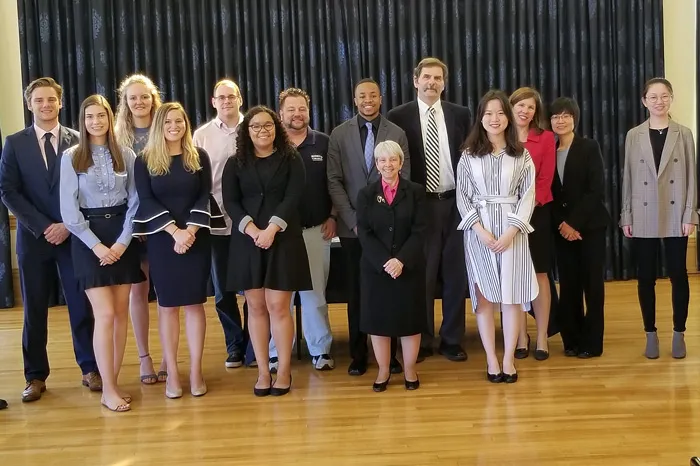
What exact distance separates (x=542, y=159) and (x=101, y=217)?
228 cm

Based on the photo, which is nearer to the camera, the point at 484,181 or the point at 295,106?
the point at 484,181

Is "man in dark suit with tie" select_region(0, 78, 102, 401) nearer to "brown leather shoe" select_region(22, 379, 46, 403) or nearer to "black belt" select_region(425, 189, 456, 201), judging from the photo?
"brown leather shoe" select_region(22, 379, 46, 403)

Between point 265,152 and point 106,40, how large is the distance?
11.4 ft

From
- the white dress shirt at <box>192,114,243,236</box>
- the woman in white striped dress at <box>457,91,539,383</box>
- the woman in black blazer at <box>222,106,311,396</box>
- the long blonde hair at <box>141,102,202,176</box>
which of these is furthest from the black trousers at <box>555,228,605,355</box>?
the long blonde hair at <box>141,102,202,176</box>

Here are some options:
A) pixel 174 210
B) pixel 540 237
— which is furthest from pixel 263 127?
pixel 540 237

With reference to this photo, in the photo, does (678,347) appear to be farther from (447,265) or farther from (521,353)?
(447,265)

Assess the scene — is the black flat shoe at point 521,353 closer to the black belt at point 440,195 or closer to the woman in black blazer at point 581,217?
the woman in black blazer at point 581,217

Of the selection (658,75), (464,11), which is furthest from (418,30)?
(658,75)

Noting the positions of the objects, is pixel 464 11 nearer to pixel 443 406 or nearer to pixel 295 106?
pixel 295 106

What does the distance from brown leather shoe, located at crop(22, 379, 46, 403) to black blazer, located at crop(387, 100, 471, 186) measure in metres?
2.28

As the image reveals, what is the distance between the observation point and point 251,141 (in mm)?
3469

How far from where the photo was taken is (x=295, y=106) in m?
3.80

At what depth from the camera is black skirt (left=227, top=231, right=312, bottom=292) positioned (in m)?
3.41

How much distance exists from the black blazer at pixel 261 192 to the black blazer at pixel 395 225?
0.34 m
